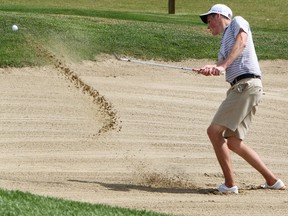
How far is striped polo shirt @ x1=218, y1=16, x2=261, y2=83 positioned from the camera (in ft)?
32.8

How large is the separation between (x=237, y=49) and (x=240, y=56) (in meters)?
0.12

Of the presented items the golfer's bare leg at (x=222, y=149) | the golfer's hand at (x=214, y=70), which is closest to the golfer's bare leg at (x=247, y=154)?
the golfer's bare leg at (x=222, y=149)

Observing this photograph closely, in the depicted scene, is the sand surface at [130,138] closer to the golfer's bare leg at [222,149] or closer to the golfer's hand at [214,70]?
the golfer's bare leg at [222,149]

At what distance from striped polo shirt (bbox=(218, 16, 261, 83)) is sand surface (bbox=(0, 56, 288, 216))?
1163 mm

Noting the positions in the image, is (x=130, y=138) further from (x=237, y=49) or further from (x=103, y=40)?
(x=103, y=40)

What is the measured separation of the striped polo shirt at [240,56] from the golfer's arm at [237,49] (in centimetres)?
5

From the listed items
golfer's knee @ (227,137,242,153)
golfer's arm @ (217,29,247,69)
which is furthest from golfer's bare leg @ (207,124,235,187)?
golfer's arm @ (217,29,247,69)

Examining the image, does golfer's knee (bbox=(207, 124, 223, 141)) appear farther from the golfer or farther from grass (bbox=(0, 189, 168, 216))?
grass (bbox=(0, 189, 168, 216))

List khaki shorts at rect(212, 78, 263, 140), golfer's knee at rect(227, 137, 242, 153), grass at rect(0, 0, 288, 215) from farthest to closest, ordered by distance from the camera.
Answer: grass at rect(0, 0, 288, 215) < golfer's knee at rect(227, 137, 242, 153) < khaki shorts at rect(212, 78, 263, 140)

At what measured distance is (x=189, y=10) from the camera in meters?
36.8

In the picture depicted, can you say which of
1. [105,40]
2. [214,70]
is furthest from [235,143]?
[105,40]

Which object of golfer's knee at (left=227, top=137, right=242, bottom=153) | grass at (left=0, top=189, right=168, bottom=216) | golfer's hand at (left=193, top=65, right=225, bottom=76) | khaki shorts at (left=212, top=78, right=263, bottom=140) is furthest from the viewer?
golfer's knee at (left=227, top=137, right=242, bottom=153)

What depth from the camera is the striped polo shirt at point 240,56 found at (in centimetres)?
998

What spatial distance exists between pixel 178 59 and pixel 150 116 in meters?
4.29
